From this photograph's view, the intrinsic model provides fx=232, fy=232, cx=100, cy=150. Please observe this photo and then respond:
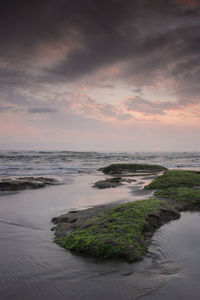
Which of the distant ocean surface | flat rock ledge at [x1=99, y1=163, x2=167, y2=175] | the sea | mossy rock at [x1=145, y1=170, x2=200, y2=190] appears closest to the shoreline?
the sea

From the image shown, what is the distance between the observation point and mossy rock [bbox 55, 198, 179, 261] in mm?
3555

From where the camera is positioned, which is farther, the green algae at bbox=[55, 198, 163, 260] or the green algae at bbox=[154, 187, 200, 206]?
the green algae at bbox=[154, 187, 200, 206]

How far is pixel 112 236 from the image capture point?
3885 mm

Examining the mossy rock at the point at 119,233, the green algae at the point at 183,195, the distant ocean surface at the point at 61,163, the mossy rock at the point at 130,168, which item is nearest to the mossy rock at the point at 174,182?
the green algae at the point at 183,195

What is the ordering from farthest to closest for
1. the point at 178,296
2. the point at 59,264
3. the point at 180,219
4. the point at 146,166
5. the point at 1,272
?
the point at 146,166 < the point at 180,219 < the point at 59,264 < the point at 1,272 < the point at 178,296

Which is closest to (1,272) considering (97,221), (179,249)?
(97,221)

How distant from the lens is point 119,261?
3.38 meters

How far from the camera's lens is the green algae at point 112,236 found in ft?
11.6

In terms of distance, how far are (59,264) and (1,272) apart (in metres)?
0.77

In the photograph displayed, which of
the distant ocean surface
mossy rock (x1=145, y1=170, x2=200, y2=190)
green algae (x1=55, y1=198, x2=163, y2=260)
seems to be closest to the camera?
green algae (x1=55, y1=198, x2=163, y2=260)

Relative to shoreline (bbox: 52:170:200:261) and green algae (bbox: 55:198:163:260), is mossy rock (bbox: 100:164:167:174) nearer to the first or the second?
shoreline (bbox: 52:170:200:261)

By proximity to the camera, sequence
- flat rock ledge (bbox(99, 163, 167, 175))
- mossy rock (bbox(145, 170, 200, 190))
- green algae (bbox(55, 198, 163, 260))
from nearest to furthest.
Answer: green algae (bbox(55, 198, 163, 260)) < mossy rock (bbox(145, 170, 200, 190)) < flat rock ledge (bbox(99, 163, 167, 175))

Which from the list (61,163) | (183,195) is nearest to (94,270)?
(183,195)

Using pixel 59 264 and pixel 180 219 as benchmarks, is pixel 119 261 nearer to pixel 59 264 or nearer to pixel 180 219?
pixel 59 264
